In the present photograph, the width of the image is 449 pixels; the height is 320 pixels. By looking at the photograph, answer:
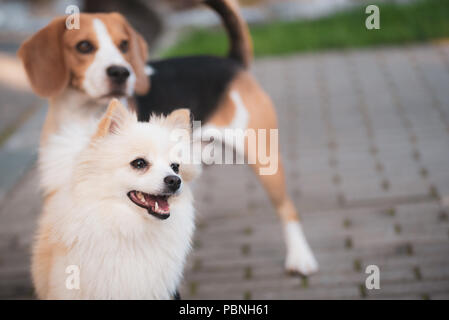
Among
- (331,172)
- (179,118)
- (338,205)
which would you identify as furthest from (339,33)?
(179,118)

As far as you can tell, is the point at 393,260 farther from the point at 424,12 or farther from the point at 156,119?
the point at 424,12

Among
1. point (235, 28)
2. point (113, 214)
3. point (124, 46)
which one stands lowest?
point (113, 214)

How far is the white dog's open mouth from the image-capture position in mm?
2234

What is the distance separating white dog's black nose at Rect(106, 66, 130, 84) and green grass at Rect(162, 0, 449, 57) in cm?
535

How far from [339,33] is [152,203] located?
7077 millimetres

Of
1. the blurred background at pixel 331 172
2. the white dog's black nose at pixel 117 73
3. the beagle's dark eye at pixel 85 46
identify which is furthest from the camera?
the blurred background at pixel 331 172

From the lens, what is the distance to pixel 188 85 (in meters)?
3.34

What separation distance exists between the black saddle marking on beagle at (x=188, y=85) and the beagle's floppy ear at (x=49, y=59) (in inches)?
17.2

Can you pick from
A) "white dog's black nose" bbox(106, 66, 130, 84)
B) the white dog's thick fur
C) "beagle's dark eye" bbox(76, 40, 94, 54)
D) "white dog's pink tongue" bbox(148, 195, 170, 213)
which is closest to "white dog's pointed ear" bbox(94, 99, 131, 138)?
the white dog's thick fur

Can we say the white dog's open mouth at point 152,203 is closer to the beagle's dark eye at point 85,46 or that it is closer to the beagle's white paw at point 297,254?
the beagle's dark eye at point 85,46

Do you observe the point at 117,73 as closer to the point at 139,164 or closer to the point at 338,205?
the point at 139,164

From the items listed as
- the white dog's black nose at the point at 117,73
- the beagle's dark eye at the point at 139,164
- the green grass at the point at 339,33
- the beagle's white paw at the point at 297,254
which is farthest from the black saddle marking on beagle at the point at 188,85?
the green grass at the point at 339,33

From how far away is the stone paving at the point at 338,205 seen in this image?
3305mm

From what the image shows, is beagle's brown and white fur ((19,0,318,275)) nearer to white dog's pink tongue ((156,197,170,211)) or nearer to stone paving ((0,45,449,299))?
stone paving ((0,45,449,299))
